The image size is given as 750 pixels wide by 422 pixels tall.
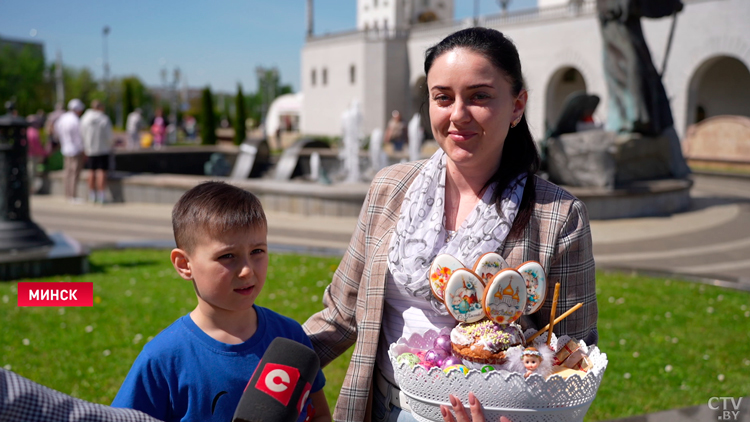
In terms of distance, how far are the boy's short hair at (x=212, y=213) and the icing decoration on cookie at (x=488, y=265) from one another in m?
0.63

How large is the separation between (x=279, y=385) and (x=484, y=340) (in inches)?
22.1

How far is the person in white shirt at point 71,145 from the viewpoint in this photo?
43.0 ft

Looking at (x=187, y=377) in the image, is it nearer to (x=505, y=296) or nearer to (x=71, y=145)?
(x=505, y=296)

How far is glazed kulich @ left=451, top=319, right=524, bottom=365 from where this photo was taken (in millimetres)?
1697

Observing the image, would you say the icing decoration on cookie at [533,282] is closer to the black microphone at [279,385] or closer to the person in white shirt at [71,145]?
the black microphone at [279,385]

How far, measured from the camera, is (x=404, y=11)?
63094 millimetres

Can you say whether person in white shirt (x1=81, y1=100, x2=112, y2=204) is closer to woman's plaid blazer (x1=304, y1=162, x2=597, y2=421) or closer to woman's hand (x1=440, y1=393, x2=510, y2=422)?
woman's plaid blazer (x1=304, y1=162, x2=597, y2=421)

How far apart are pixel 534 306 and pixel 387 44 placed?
45.7m

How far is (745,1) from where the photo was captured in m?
25.1

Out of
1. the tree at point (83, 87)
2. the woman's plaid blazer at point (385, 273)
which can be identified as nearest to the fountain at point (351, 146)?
the woman's plaid blazer at point (385, 273)

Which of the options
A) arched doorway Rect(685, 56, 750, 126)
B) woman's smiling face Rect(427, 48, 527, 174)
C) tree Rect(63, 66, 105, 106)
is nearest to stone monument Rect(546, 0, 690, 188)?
woman's smiling face Rect(427, 48, 527, 174)

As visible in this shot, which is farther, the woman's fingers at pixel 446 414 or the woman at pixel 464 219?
the woman at pixel 464 219
